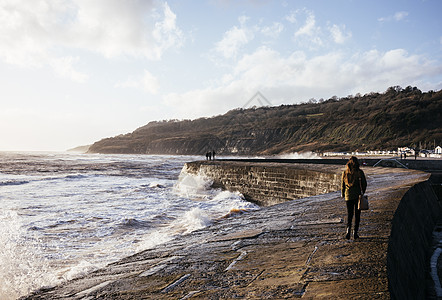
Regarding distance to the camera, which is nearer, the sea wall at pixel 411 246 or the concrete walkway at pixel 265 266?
the concrete walkway at pixel 265 266

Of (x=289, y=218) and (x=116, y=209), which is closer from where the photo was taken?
(x=289, y=218)

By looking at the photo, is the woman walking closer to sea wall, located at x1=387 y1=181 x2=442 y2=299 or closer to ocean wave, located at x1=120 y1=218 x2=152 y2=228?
sea wall, located at x1=387 y1=181 x2=442 y2=299

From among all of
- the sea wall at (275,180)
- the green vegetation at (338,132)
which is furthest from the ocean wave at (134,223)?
the green vegetation at (338,132)

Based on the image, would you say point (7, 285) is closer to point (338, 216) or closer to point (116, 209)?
point (338, 216)

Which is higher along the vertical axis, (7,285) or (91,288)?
(91,288)

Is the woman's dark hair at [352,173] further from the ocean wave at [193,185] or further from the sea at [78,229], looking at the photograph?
the ocean wave at [193,185]

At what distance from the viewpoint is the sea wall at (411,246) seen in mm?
2889

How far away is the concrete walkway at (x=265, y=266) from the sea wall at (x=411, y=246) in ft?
0.34

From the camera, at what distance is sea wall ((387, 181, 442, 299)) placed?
2.89 meters

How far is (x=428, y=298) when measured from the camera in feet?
11.1

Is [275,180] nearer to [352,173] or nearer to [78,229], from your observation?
[78,229]

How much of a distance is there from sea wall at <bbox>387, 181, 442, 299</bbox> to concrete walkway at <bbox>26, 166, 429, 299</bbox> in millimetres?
105

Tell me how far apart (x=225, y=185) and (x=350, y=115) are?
8968 cm

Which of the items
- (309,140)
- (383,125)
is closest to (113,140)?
(309,140)
